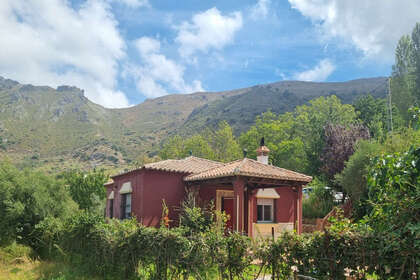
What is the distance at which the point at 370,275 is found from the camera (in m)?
4.21

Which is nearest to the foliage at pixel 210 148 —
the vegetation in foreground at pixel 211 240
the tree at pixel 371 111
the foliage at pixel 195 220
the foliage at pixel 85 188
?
the foliage at pixel 85 188

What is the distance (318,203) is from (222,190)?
9211 mm

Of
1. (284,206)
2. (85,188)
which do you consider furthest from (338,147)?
(85,188)

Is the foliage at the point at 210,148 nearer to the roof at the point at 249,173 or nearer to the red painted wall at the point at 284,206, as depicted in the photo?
the red painted wall at the point at 284,206

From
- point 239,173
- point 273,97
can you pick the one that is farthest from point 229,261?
point 273,97

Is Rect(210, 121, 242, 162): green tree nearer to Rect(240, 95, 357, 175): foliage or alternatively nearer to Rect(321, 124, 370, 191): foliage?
Rect(240, 95, 357, 175): foliage

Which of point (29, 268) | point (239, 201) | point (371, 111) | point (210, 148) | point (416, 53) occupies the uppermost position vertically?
point (416, 53)

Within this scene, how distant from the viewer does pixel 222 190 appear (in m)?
15.3

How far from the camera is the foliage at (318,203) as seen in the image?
2122 centimetres

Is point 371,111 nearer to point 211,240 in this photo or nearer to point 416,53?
point 416,53

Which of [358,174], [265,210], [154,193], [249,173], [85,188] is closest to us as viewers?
[249,173]

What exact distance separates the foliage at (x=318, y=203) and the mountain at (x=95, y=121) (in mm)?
40826

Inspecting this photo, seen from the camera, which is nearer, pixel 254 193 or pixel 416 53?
pixel 254 193

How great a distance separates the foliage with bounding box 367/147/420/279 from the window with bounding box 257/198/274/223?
11261 mm
